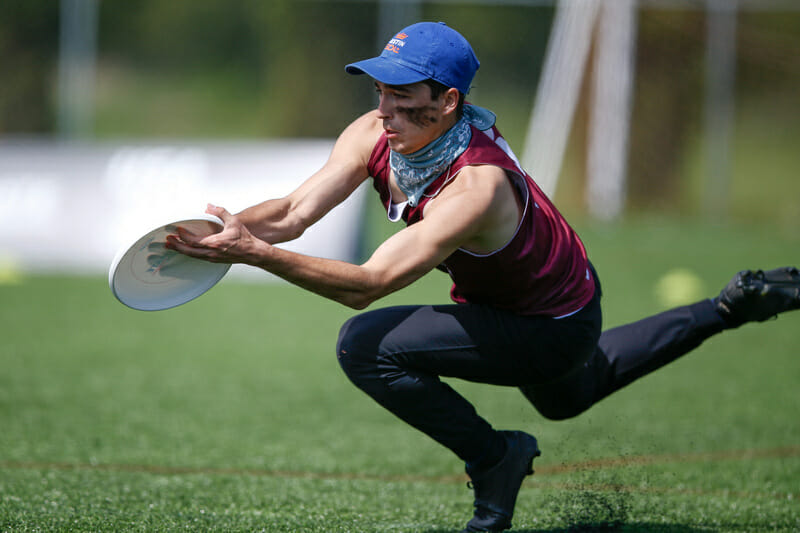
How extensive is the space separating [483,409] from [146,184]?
606cm

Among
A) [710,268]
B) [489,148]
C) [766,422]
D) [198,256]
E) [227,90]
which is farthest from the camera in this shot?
[227,90]

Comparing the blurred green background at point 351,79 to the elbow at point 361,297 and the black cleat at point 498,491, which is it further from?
the elbow at point 361,297

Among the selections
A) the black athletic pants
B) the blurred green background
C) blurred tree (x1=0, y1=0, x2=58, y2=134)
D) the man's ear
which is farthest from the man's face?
blurred tree (x1=0, y1=0, x2=58, y2=134)

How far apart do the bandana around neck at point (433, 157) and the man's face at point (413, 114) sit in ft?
0.12

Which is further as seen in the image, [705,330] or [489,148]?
[705,330]

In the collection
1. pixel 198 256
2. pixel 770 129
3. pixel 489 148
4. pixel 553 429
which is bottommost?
pixel 553 429

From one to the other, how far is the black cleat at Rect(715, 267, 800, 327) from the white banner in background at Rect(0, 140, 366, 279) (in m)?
6.30

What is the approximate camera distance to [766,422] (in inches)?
214

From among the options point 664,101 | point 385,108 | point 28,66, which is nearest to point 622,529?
point 385,108

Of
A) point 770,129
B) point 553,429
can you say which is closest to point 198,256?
point 553,429

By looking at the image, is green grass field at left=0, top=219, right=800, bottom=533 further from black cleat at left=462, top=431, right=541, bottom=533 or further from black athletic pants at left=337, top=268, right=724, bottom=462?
black athletic pants at left=337, top=268, right=724, bottom=462

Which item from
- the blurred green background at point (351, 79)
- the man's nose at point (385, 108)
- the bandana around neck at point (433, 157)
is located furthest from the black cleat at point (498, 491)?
the blurred green background at point (351, 79)

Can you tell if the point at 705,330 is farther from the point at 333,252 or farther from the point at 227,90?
the point at 227,90

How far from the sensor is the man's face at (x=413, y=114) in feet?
10.3
